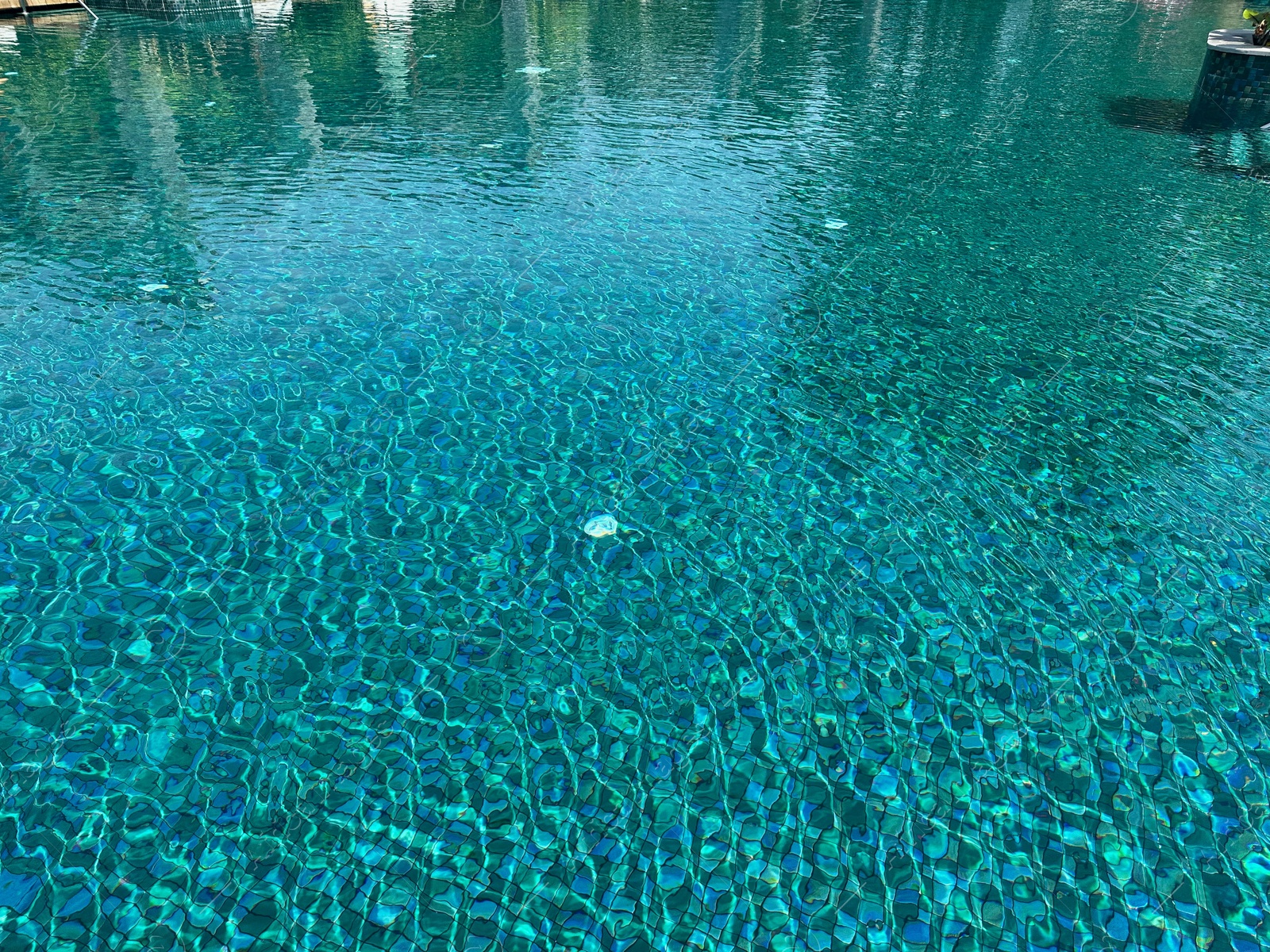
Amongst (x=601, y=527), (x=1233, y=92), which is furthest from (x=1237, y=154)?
(x=601, y=527)

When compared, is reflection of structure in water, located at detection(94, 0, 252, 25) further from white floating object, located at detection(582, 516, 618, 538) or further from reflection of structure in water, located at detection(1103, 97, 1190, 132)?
white floating object, located at detection(582, 516, 618, 538)

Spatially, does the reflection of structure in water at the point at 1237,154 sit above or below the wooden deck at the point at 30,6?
below

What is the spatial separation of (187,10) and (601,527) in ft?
89.4

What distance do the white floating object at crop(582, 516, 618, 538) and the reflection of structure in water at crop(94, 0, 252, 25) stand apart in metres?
25.2

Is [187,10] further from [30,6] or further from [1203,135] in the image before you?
A: [1203,135]

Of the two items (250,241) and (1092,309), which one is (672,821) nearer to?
(1092,309)

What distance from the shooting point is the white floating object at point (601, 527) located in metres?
5.64

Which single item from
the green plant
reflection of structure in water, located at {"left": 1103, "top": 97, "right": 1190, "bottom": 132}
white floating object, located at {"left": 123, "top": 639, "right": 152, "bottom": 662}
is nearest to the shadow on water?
reflection of structure in water, located at {"left": 1103, "top": 97, "right": 1190, "bottom": 132}

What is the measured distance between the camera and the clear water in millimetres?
3676

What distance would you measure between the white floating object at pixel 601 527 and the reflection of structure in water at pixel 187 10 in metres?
25.2

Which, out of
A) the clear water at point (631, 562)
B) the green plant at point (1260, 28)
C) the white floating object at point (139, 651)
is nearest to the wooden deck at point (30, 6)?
the clear water at point (631, 562)

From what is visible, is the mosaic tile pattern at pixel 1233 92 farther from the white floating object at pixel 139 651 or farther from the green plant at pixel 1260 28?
the white floating object at pixel 139 651

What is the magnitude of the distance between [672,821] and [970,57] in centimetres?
2292

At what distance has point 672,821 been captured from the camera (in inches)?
153
